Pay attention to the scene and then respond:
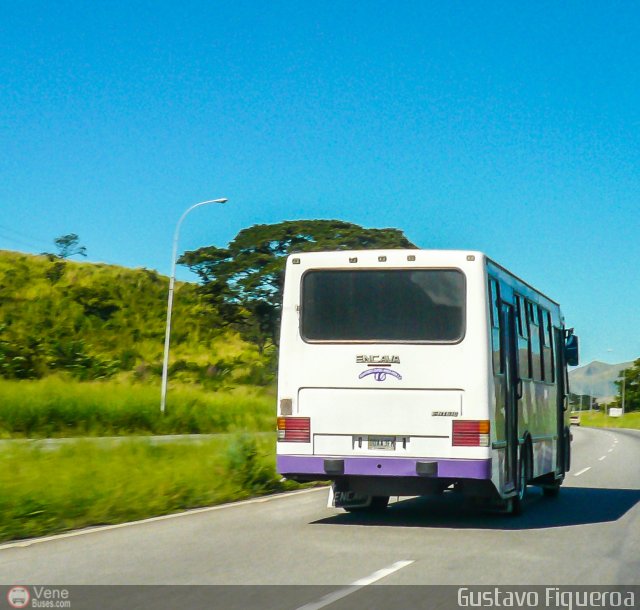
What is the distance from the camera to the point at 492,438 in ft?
39.4

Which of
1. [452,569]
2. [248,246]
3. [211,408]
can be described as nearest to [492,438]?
[452,569]

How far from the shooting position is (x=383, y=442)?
12234 mm

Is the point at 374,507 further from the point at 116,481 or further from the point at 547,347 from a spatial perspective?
the point at 547,347

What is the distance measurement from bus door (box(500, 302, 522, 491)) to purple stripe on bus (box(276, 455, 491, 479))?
3.82 feet

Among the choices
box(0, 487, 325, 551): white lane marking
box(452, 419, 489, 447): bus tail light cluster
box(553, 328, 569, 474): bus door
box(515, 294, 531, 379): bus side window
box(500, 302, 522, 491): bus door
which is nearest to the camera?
box(0, 487, 325, 551): white lane marking

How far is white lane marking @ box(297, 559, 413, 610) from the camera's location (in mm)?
7491

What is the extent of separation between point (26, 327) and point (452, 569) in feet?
197

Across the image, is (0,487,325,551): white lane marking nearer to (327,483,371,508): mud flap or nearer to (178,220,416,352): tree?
(327,483,371,508): mud flap

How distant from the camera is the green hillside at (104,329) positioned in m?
53.5

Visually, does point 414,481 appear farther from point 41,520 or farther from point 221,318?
point 221,318

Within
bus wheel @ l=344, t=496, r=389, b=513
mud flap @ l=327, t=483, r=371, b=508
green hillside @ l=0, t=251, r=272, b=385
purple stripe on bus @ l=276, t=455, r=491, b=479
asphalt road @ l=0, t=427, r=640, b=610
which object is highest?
green hillside @ l=0, t=251, r=272, b=385

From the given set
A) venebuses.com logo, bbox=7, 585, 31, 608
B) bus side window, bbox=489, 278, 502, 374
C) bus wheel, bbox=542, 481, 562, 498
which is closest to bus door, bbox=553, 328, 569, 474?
bus wheel, bbox=542, 481, 562, 498

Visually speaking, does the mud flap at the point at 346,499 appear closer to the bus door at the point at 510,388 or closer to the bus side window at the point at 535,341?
the bus door at the point at 510,388

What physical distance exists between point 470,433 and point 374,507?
3125 mm
